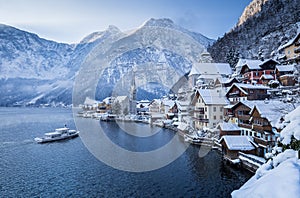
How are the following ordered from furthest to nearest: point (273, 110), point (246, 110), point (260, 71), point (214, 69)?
point (214, 69)
point (260, 71)
point (246, 110)
point (273, 110)

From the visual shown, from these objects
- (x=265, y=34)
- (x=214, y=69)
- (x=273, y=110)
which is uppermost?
(x=265, y=34)

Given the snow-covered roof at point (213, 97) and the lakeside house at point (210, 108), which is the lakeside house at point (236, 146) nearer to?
the lakeside house at point (210, 108)

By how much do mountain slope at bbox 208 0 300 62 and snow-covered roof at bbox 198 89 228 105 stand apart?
3293 centimetres

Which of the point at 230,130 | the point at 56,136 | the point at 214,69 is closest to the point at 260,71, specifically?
the point at 214,69

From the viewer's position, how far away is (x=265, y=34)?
75938mm

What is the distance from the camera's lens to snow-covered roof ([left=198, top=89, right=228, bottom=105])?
3797cm

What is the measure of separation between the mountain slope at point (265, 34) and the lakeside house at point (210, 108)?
110 ft

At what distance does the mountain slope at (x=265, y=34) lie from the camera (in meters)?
66.8

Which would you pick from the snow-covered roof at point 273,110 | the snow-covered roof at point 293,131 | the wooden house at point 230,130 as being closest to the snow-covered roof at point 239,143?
the snow-covered roof at point 273,110

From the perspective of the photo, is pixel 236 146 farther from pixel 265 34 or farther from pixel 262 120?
pixel 265 34

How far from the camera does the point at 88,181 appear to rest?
66.5ft

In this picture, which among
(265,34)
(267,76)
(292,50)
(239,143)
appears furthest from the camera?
(265,34)

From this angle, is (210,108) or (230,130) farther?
(210,108)

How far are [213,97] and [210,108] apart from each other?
7.73 ft
